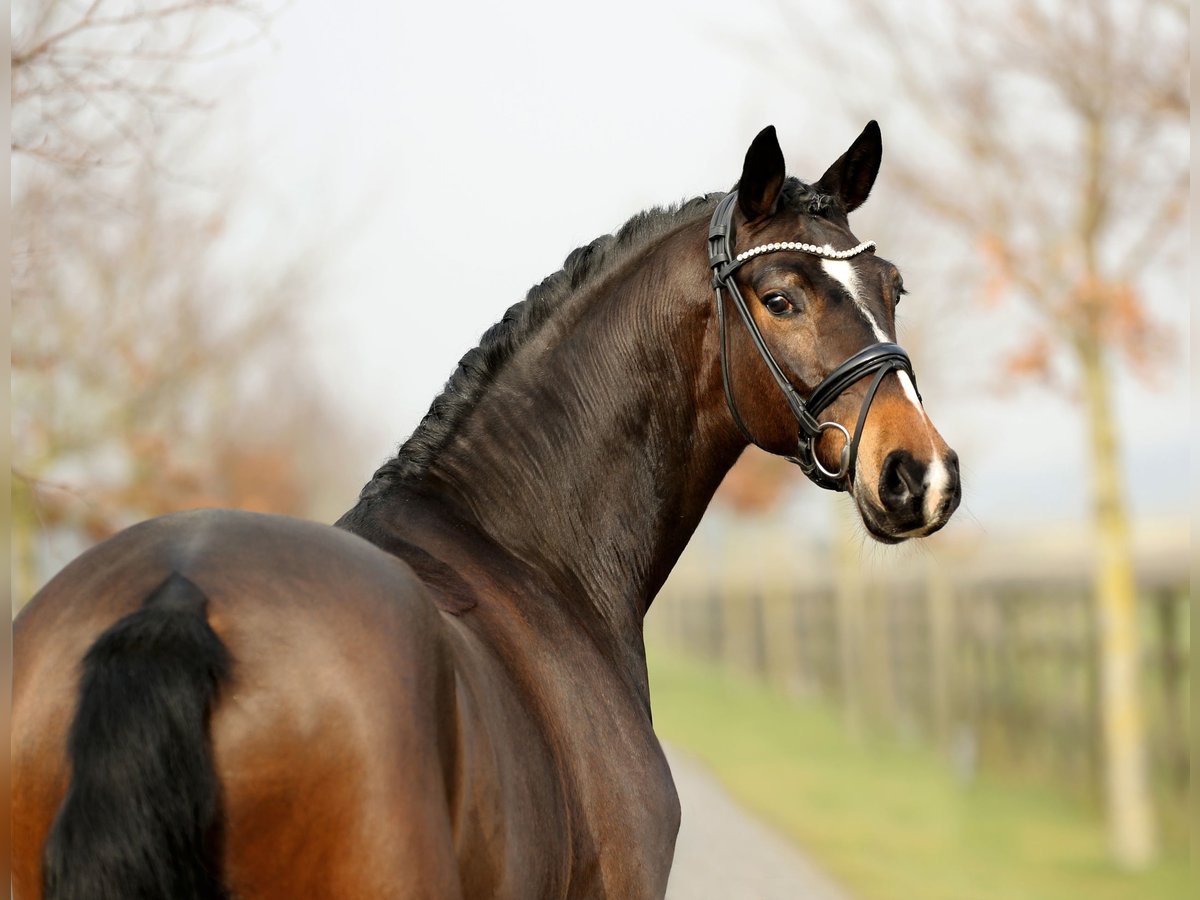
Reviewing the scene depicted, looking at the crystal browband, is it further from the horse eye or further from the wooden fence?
the wooden fence

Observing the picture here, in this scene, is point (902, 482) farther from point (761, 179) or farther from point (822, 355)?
point (761, 179)

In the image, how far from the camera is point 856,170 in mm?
4066

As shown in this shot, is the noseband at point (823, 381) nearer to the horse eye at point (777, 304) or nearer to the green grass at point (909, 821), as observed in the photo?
the horse eye at point (777, 304)

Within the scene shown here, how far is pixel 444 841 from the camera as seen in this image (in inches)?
91.3

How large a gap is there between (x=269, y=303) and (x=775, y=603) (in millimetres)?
12237

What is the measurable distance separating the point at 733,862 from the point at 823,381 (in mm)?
6850

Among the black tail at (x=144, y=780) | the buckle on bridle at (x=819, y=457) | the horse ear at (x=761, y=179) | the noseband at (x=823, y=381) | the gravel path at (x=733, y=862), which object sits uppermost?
the horse ear at (x=761, y=179)

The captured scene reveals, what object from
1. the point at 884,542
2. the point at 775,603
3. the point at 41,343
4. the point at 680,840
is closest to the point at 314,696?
the point at 884,542

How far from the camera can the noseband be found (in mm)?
3400

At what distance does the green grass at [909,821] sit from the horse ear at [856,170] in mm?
6619

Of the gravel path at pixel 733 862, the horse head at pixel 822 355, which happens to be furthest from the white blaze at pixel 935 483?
the gravel path at pixel 733 862

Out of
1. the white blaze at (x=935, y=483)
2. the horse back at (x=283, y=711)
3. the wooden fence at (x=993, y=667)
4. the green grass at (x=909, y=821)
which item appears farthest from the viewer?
the wooden fence at (x=993, y=667)

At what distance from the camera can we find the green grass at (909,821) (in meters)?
9.65

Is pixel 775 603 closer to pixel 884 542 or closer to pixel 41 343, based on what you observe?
pixel 41 343
